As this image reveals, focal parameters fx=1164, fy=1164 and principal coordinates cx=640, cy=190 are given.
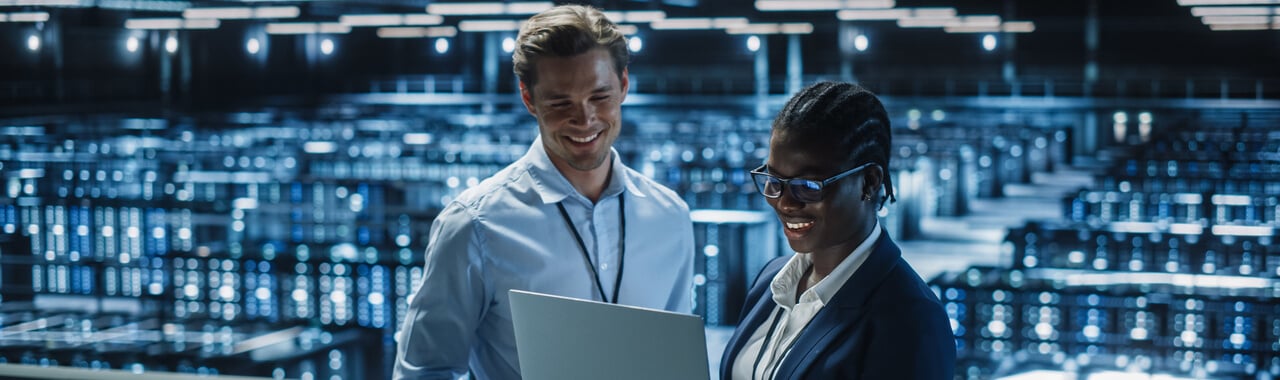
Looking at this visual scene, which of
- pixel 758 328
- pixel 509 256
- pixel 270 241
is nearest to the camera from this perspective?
pixel 758 328

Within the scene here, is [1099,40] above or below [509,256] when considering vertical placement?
above

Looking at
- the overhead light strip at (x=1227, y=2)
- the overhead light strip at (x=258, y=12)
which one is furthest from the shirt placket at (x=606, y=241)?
the overhead light strip at (x=258, y=12)

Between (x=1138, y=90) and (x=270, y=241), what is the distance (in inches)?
211

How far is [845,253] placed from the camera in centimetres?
130

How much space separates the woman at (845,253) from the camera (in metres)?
1.19

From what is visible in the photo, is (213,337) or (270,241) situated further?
(270,241)

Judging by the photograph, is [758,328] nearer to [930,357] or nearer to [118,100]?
[930,357]

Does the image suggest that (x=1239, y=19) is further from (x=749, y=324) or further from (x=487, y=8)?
(x=749, y=324)

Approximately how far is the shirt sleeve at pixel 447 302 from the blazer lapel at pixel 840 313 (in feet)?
1.84

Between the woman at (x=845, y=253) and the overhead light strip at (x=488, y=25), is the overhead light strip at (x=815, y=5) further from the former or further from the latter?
the woman at (x=845, y=253)

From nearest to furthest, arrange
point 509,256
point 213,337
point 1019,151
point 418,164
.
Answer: point 509,256, point 213,337, point 418,164, point 1019,151

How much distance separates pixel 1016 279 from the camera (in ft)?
17.5

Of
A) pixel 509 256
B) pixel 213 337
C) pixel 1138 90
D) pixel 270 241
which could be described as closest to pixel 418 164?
pixel 270 241

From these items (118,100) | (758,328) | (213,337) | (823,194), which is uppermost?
(118,100)
